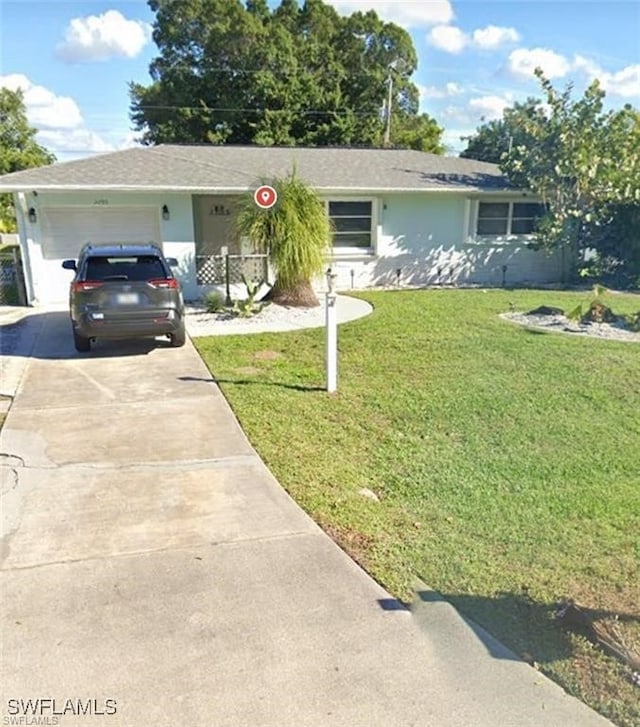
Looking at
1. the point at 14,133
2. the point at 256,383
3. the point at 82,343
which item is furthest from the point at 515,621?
the point at 14,133

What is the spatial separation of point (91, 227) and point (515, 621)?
13.3m

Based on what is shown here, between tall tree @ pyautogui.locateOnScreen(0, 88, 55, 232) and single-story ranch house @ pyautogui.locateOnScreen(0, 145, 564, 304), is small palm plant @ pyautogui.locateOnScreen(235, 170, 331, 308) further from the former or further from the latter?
tall tree @ pyautogui.locateOnScreen(0, 88, 55, 232)

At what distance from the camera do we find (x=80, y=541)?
12.1 feet

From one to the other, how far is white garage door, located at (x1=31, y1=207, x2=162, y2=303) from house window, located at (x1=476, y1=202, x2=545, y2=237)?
374 inches

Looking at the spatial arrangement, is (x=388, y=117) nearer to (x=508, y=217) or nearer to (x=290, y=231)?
(x=508, y=217)

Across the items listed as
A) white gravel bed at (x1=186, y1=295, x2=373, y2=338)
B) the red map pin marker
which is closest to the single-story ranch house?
the red map pin marker

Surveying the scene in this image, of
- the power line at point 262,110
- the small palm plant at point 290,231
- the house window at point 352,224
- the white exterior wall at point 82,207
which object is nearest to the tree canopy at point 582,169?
the house window at point 352,224

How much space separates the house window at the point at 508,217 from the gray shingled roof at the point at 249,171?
769 millimetres

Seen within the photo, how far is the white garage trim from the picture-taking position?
13203 mm

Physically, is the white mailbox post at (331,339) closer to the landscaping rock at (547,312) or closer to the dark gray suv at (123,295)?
the dark gray suv at (123,295)

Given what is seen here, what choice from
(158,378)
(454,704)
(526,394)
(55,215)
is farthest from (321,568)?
(55,215)

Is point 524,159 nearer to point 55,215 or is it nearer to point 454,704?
point 55,215

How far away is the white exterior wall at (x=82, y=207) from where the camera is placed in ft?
42.0

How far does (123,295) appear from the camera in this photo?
8172 millimetres
